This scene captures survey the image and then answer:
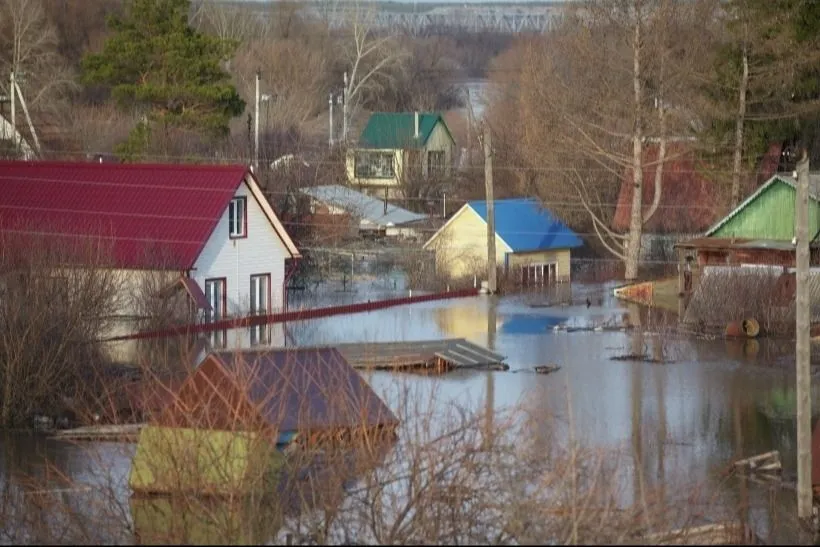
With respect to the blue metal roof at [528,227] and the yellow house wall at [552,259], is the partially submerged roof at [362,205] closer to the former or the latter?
the blue metal roof at [528,227]

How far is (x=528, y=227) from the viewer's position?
141 ft

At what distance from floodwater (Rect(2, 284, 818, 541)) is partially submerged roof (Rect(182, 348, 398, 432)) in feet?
1.47

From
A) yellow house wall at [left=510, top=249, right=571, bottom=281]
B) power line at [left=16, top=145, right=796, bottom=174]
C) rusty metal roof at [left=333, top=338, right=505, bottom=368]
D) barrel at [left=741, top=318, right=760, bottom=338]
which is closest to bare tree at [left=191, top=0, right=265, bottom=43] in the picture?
power line at [left=16, top=145, right=796, bottom=174]

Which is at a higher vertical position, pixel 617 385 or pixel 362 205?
pixel 362 205

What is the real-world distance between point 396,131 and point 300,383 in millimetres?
46099

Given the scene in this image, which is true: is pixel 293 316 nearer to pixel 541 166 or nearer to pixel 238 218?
pixel 238 218

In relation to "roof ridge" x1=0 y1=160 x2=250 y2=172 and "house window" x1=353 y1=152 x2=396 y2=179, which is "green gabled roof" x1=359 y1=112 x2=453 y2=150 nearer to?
"house window" x1=353 y1=152 x2=396 y2=179

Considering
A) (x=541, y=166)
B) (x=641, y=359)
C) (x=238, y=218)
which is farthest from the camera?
(x=541, y=166)

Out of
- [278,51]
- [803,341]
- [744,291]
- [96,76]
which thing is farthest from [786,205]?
[278,51]

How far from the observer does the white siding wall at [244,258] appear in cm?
3059

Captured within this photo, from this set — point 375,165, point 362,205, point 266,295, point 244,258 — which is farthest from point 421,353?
point 375,165

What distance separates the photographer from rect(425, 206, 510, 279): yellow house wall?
4072 cm

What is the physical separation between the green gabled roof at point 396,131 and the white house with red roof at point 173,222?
27640mm

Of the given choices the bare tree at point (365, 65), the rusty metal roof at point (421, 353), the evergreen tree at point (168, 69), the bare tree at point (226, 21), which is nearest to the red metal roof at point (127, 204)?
the rusty metal roof at point (421, 353)
